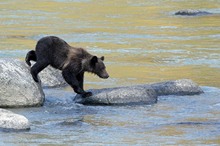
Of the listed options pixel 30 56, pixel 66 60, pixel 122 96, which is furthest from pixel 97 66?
pixel 30 56

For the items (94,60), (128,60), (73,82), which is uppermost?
(94,60)

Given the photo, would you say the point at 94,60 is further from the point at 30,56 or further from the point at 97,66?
the point at 30,56

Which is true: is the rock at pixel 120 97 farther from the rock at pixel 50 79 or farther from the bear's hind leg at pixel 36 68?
the rock at pixel 50 79

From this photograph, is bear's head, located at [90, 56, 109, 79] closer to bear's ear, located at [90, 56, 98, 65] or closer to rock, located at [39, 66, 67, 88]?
bear's ear, located at [90, 56, 98, 65]

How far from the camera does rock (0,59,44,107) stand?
13227mm

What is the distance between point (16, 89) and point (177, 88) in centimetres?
280

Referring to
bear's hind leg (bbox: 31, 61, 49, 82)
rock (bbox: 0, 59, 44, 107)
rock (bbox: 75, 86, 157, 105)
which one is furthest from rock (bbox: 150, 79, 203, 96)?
rock (bbox: 0, 59, 44, 107)

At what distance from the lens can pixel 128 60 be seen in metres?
19.1

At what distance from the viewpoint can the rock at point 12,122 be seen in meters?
11.2

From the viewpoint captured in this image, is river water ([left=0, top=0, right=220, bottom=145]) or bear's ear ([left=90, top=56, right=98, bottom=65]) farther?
bear's ear ([left=90, top=56, right=98, bottom=65])

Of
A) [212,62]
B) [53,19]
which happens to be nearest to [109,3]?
[53,19]

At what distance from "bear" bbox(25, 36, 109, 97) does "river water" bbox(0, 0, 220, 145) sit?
1.44ft

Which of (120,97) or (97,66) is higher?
(97,66)

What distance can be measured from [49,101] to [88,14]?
1753 cm
